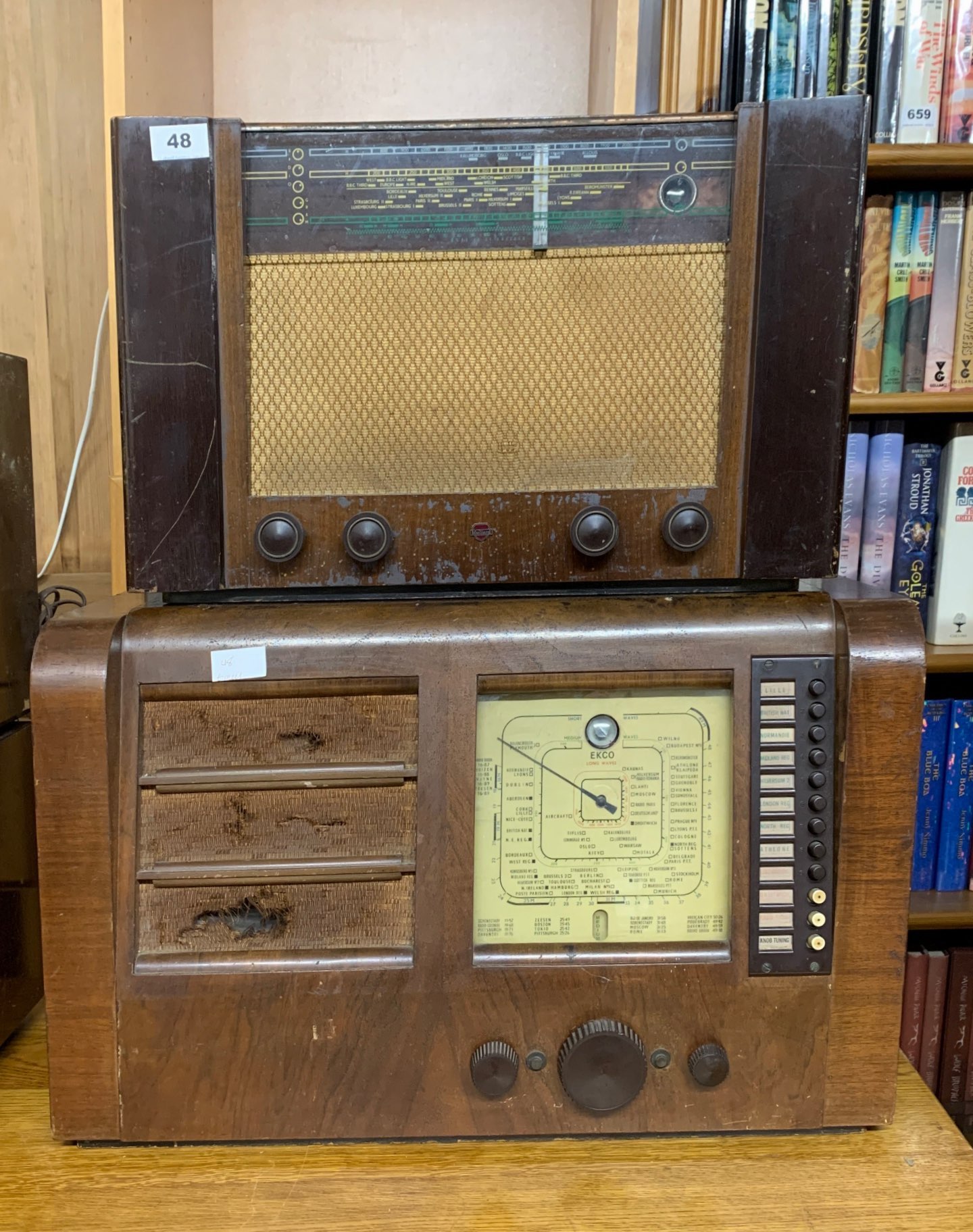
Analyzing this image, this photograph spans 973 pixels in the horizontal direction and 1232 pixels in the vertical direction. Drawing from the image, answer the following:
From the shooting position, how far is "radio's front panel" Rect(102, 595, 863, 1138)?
723 mm

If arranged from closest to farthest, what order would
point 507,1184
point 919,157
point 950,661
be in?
point 507,1184 → point 919,157 → point 950,661

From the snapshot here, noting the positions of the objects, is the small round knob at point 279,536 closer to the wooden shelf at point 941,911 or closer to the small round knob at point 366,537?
the small round knob at point 366,537

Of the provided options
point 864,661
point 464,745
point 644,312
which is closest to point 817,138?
point 644,312

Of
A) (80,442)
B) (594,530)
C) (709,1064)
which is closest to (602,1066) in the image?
(709,1064)

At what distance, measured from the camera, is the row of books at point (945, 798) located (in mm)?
1330

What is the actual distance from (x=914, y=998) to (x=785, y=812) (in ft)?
2.80

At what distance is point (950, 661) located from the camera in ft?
4.11

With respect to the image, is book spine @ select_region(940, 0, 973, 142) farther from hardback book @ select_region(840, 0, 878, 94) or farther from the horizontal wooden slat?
the horizontal wooden slat

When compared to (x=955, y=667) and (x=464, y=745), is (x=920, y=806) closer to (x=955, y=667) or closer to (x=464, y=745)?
(x=955, y=667)

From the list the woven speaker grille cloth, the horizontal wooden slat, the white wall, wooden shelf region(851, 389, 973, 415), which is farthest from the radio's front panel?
the white wall

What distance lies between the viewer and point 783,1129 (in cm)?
74

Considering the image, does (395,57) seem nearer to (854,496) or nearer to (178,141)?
(178,141)

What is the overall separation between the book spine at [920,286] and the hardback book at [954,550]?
0.11 metres

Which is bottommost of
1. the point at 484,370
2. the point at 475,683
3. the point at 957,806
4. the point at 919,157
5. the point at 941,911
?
the point at 941,911
